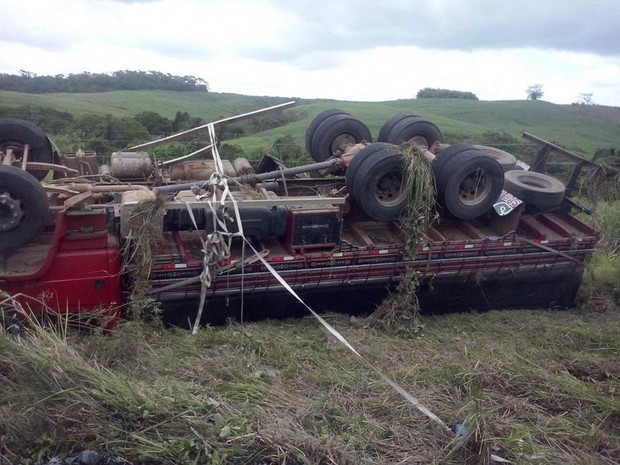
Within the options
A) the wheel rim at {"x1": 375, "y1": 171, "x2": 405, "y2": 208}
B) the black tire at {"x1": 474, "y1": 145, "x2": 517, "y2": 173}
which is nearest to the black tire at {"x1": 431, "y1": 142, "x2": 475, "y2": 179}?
the wheel rim at {"x1": 375, "y1": 171, "x2": 405, "y2": 208}

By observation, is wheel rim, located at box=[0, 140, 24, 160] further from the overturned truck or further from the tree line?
the tree line

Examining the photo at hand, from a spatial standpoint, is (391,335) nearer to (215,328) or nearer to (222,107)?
(215,328)

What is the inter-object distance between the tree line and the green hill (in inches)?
112

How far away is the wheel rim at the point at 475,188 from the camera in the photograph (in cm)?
675

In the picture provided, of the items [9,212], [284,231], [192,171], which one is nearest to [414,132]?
[284,231]

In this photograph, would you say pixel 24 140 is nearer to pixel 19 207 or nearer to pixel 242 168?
pixel 19 207

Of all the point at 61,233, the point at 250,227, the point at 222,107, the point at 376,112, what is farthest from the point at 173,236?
the point at 222,107

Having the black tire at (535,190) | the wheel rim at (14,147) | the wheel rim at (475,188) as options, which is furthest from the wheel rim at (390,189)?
the wheel rim at (14,147)

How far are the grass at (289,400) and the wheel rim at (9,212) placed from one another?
1.15 meters

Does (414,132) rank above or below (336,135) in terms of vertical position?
above

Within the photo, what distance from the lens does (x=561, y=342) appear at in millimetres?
6016

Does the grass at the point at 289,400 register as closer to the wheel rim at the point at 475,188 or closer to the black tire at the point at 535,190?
the wheel rim at the point at 475,188

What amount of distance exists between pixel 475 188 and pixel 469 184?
0.11 m

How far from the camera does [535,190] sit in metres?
7.36
